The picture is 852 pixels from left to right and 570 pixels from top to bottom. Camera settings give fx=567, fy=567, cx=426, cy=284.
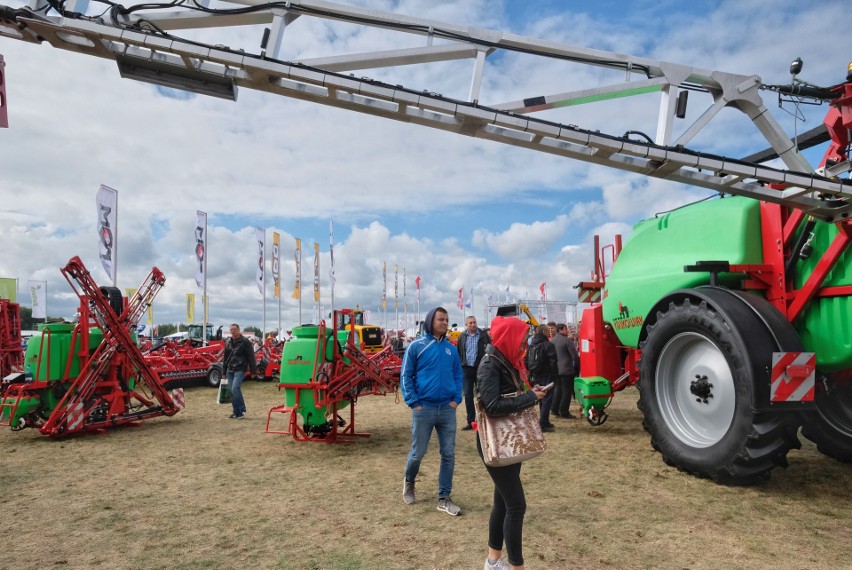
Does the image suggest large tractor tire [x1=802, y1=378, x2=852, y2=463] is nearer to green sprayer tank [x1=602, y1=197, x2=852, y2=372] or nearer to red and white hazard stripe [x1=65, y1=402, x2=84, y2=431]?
green sprayer tank [x1=602, y1=197, x2=852, y2=372]

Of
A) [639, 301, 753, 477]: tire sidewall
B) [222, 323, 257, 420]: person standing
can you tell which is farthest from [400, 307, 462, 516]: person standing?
[222, 323, 257, 420]: person standing

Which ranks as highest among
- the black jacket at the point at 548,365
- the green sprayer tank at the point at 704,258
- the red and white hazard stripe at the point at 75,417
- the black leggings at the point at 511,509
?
the green sprayer tank at the point at 704,258

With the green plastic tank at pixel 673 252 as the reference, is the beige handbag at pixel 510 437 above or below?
below

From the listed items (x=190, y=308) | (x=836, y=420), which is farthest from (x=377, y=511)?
(x=190, y=308)

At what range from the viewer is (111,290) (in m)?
9.26

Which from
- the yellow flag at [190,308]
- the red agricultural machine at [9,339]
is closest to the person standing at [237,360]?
the red agricultural machine at [9,339]

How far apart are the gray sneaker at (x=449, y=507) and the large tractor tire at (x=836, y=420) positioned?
11.5ft

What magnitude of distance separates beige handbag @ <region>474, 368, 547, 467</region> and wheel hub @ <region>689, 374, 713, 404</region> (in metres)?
2.49

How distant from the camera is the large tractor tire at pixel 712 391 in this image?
4469mm

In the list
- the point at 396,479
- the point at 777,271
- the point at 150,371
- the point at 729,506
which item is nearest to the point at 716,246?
the point at 777,271

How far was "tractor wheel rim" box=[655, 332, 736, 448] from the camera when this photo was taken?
16.5 feet

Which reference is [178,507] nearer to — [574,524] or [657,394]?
[574,524]

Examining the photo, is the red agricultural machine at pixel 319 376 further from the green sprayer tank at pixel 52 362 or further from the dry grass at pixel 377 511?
the green sprayer tank at pixel 52 362

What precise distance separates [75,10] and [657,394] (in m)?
5.77
